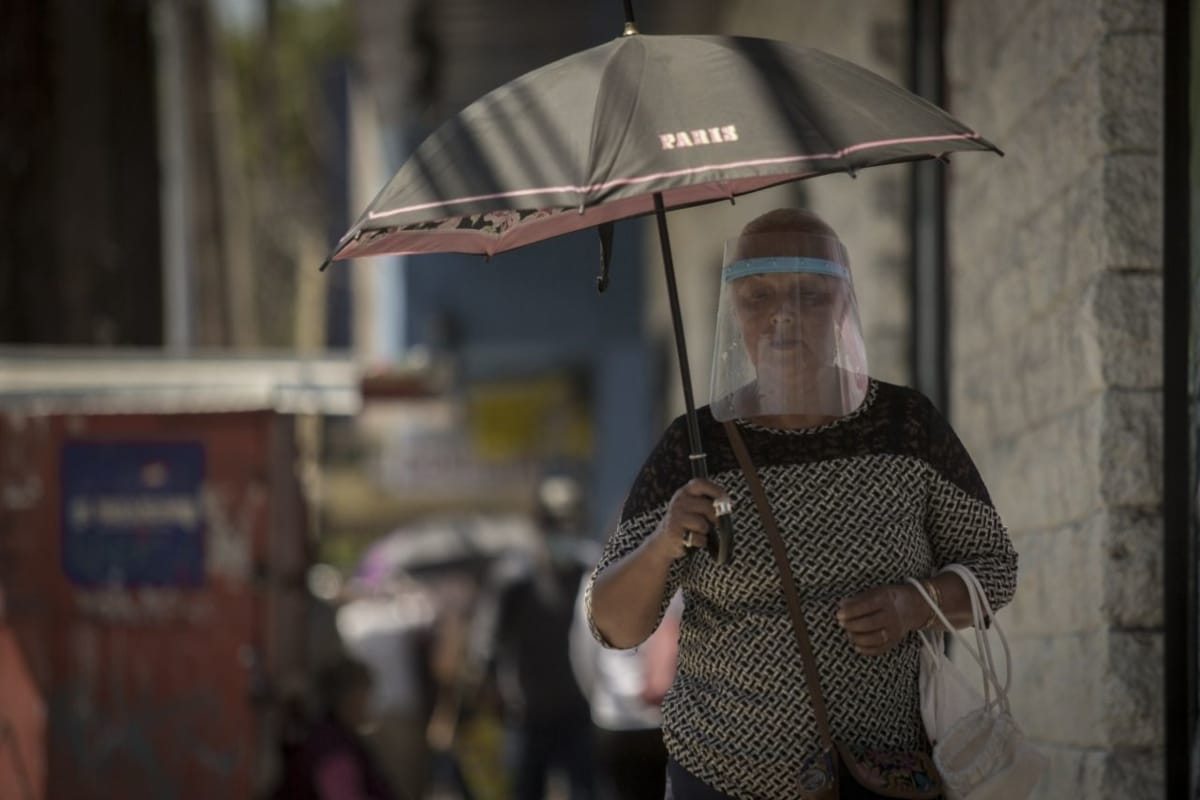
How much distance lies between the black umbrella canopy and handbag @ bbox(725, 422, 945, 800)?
0.57 metres

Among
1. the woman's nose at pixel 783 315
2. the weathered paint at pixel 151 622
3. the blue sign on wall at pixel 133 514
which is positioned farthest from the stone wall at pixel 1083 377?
the blue sign on wall at pixel 133 514

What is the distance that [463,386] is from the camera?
16.2 metres

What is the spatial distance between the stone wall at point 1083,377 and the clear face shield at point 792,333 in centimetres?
109

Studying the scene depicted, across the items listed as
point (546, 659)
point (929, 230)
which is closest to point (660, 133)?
point (929, 230)

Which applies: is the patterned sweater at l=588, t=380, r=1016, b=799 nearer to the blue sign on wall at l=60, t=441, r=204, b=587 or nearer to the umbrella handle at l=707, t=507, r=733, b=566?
the umbrella handle at l=707, t=507, r=733, b=566

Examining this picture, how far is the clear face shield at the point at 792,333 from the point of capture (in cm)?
296

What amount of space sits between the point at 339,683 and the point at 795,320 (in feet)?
14.1

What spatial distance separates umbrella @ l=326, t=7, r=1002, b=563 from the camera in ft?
8.83

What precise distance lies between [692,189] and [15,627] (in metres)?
5.24

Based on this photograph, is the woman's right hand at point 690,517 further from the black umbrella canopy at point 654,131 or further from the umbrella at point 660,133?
the black umbrella canopy at point 654,131

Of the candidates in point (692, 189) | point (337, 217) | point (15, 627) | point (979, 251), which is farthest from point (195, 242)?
point (692, 189)

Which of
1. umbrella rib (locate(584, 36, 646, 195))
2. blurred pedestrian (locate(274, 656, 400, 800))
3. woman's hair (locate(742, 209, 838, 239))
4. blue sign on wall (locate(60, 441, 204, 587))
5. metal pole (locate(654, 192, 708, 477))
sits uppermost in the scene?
umbrella rib (locate(584, 36, 646, 195))

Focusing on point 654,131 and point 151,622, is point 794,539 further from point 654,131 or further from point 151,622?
point 151,622

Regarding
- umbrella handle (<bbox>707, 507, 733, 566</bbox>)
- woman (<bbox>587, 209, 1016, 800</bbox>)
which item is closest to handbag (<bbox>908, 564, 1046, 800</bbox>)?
woman (<bbox>587, 209, 1016, 800</bbox>)
